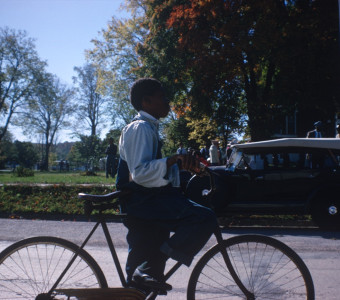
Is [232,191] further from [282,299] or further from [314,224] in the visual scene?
[282,299]

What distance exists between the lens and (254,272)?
287 centimetres

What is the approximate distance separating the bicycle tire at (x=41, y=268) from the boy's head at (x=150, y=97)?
3.50ft

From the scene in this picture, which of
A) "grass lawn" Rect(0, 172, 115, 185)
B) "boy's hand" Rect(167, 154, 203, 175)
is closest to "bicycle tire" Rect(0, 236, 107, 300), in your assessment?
"boy's hand" Rect(167, 154, 203, 175)

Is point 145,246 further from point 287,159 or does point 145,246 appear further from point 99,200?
point 287,159

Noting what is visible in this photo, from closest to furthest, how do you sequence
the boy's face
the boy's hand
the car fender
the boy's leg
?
the boy's hand
the boy's leg
the boy's face
the car fender

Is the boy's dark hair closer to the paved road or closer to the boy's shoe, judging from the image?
the boy's shoe

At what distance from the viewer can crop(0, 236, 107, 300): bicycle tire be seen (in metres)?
2.79

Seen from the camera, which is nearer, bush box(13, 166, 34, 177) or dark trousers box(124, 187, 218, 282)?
dark trousers box(124, 187, 218, 282)

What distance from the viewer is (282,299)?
288 cm

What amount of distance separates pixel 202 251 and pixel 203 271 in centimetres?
351

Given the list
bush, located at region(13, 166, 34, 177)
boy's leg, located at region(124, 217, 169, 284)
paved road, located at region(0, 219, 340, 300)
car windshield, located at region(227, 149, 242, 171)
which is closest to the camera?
boy's leg, located at region(124, 217, 169, 284)

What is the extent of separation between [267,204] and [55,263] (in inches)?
232

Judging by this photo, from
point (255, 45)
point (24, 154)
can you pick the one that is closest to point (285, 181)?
point (255, 45)

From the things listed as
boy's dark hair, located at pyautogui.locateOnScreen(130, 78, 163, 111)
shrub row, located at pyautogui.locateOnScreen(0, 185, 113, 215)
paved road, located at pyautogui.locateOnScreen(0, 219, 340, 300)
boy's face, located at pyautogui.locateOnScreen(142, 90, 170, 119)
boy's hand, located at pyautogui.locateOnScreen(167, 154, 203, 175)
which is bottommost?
paved road, located at pyautogui.locateOnScreen(0, 219, 340, 300)
